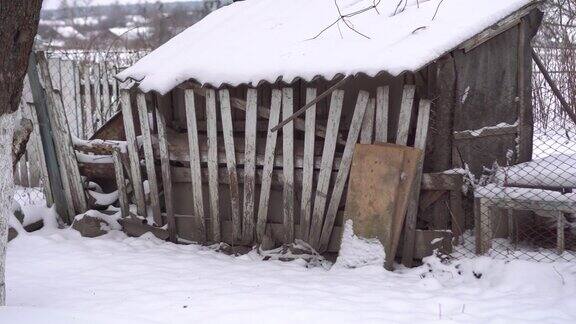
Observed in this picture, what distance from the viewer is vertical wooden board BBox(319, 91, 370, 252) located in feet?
17.1

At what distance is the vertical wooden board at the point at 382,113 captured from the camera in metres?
5.12

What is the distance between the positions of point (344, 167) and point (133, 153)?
2516 mm

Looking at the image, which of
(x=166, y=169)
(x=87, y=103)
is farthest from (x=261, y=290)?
(x=87, y=103)

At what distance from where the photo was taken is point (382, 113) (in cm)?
516

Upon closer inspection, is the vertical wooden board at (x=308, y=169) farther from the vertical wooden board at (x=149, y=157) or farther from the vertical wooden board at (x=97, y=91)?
the vertical wooden board at (x=97, y=91)

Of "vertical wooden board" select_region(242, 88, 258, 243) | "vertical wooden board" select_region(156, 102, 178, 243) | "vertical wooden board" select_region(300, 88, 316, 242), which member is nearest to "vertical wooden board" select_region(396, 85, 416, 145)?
"vertical wooden board" select_region(300, 88, 316, 242)

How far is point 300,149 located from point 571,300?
2765mm

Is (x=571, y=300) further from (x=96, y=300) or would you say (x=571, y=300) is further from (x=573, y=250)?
(x=96, y=300)

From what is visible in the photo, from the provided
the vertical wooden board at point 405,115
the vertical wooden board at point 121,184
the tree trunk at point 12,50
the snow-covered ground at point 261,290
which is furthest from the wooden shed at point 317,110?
the tree trunk at point 12,50

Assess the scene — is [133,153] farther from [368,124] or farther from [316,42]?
[368,124]

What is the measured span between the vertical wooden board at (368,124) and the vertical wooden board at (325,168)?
0.25m

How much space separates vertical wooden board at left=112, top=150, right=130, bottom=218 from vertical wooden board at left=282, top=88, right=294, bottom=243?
6.53ft

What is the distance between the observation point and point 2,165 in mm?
3588

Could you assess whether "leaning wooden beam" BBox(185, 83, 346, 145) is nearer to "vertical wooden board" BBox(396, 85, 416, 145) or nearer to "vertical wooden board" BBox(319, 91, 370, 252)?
"vertical wooden board" BBox(319, 91, 370, 252)
